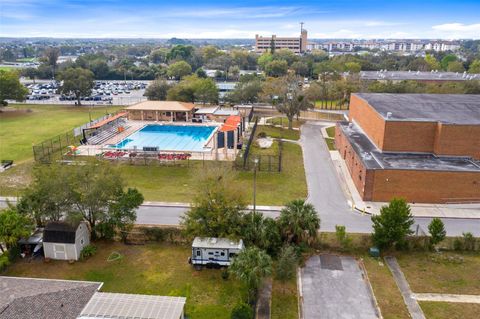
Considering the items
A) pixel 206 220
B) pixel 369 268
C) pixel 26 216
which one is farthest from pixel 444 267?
pixel 26 216

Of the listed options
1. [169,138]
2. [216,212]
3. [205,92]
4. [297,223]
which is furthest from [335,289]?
[205,92]

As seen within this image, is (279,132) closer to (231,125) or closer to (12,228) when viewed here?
(231,125)

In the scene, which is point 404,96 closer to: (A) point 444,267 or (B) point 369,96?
(B) point 369,96

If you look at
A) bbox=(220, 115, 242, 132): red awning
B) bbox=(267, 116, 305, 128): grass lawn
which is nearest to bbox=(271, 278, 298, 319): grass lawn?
bbox=(220, 115, 242, 132): red awning

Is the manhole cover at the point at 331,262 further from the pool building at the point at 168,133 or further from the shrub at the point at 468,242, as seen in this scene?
the pool building at the point at 168,133

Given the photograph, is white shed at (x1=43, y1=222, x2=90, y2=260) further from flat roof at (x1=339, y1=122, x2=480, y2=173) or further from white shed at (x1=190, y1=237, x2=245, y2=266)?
flat roof at (x1=339, y1=122, x2=480, y2=173)
